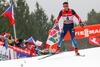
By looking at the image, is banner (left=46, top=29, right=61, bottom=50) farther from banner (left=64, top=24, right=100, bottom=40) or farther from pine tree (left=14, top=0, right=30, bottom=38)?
pine tree (left=14, top=0, right=30, bottom=38)

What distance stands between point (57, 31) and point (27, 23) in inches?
1285

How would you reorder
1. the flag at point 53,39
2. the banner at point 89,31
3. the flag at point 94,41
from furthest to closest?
the banner at point 89,31, the flag at point 94,41, the flag at point 53,39

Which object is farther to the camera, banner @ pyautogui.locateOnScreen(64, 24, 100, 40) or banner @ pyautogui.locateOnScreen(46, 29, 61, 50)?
banner @ pyautogui.locateOnScreen(64, 24, 100, 40)

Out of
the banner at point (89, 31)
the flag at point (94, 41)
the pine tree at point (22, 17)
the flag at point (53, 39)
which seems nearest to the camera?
the flag at point (53, 39)

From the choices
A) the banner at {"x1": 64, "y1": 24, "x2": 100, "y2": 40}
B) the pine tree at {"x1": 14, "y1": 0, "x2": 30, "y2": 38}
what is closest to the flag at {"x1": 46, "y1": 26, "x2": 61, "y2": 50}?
the banner at {"x1": 64, "y1": 24, "x2": 100, "y2": 40}

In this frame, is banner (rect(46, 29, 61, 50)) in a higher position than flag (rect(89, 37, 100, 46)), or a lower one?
higher

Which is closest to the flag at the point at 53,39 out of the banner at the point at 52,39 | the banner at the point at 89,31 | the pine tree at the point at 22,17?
the banner at the point at 52,39

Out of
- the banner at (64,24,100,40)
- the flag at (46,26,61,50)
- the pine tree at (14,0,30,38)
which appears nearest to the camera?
the flag at (46,26,61,50)

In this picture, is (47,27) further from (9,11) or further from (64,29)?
(64,29)

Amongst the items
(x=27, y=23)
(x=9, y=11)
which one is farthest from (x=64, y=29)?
(x=27, y=23)

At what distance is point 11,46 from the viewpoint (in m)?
16.1

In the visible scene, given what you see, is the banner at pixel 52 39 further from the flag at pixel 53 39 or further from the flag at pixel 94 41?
the flag at pixel 94 41

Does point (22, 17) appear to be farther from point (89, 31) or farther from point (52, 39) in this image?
point (52, 39)

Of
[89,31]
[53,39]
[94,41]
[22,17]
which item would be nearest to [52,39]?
[53,39]
